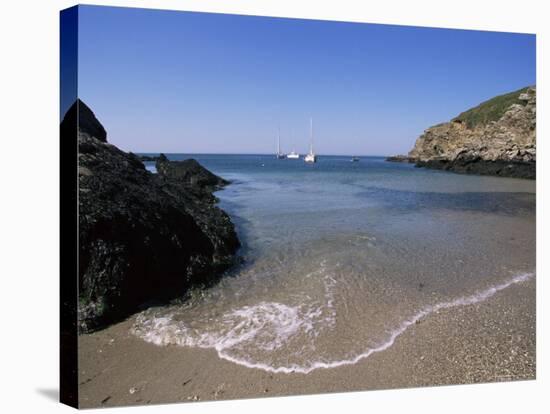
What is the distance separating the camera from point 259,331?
3594 millimetres

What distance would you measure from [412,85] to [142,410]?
415cm

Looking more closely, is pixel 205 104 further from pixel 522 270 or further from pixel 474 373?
pixel 522 270

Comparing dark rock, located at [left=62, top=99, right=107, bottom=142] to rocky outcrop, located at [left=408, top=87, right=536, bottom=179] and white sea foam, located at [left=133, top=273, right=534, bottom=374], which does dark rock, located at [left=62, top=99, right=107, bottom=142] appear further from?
rocky outcrop, located at [left=408, top=87, right=536, bottom=179]

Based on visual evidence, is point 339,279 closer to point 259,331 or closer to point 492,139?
point 259,331

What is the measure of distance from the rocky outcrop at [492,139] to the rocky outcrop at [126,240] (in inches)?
139

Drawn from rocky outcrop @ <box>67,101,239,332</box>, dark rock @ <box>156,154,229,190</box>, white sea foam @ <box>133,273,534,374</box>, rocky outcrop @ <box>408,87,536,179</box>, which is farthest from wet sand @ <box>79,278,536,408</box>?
dark rock @ <box>156,154,229,190</box>

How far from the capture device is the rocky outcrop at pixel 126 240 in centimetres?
339

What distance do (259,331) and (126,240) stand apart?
1.41m

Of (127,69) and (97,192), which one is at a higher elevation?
(127,69)

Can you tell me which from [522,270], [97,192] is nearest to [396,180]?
[522,270]

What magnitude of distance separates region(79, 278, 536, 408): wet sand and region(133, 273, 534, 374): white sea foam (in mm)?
58

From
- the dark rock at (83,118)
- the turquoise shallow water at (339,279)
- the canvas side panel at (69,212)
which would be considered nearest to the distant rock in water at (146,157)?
the turquoise shallow water at (339,279)

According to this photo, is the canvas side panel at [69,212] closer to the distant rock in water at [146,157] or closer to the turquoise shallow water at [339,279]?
the turquoise shallow water at [339,279]

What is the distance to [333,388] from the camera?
3.35 metres
